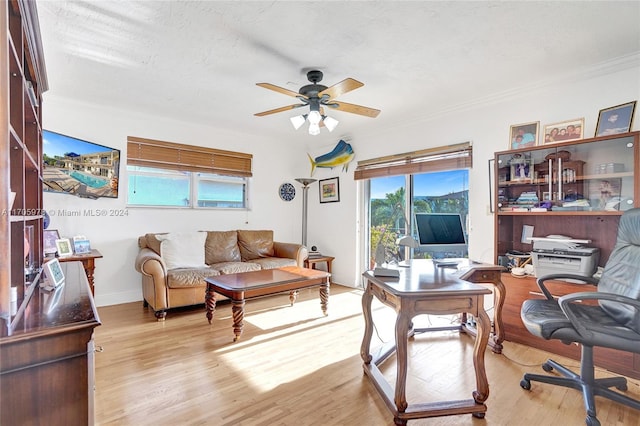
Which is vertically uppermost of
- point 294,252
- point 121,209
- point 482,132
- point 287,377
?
point 482,132

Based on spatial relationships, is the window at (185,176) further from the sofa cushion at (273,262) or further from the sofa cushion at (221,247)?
the sofa cushion at (273,262)

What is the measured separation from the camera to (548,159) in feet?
8.93

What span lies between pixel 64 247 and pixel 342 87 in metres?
3.15

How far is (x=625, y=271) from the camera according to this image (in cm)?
196

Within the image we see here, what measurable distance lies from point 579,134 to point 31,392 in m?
3.75

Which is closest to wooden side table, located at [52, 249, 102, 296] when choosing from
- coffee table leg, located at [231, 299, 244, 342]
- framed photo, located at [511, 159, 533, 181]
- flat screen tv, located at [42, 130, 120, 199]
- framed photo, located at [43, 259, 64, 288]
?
flat screen tv, located at [42, 130, 120, 199]

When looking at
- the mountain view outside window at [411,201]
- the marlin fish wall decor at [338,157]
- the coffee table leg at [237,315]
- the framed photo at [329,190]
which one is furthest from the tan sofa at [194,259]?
the marlin fish wall decor at [338,157]

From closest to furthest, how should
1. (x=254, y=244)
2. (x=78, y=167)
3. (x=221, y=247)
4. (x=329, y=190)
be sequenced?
1. (x=78, y=167)
2. (x=221, y=247)
3. (x=254, y=244)
4. (x=329, y=190)

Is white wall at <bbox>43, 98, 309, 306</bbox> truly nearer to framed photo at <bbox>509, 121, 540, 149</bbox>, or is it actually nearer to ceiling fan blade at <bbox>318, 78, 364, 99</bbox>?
ceiling fan blade at <bbox>318, 78, 364, 99</bbox>

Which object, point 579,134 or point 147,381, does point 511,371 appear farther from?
point 147,381

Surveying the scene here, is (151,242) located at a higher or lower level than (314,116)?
lower

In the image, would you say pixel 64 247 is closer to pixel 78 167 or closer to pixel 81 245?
pixel 81 245

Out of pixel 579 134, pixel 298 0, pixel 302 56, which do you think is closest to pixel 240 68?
pixel 302 56

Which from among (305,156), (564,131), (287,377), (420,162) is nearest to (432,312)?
(287,377)
